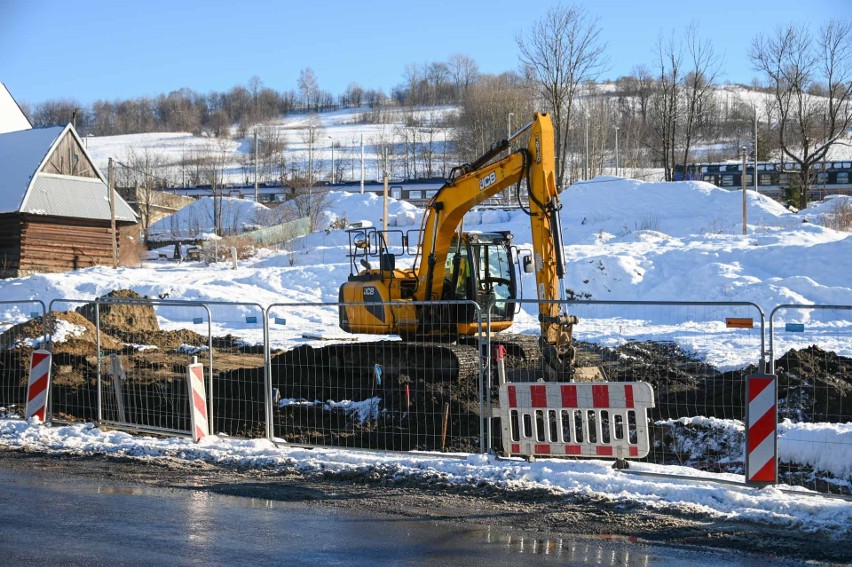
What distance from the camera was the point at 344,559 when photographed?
6383 mm

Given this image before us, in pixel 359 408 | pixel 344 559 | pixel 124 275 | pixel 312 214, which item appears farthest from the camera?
pixel 312 214

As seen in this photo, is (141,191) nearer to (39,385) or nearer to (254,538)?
(39,385)

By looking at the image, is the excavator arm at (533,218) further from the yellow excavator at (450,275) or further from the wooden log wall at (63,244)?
the wooden log wall at (63,244)

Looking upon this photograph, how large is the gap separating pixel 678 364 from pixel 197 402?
8865mm

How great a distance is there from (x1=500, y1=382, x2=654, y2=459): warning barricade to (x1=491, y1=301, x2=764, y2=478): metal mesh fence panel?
0.90 meters

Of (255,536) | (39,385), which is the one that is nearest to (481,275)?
(39,385)

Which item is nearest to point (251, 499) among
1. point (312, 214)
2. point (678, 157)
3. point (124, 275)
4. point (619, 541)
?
point (619, 541)

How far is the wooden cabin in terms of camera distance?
125ft

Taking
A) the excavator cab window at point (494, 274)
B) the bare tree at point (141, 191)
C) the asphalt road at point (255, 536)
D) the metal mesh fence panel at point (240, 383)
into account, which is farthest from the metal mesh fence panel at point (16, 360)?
the bare tree at point (141, 191)

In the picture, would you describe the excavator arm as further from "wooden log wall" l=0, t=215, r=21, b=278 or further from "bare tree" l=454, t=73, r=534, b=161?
"bare tree" l=454, t=73, r=534, b=161

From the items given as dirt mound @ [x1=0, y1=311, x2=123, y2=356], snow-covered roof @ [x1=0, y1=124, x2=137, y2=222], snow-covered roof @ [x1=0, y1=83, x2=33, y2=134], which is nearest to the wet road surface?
dirt mound @ [x1=0, y1=311, x2=123, y2=356]

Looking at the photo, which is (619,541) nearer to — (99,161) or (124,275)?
(124,275)

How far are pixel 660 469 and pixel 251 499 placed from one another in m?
3.87

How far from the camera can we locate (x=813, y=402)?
12.1 m
